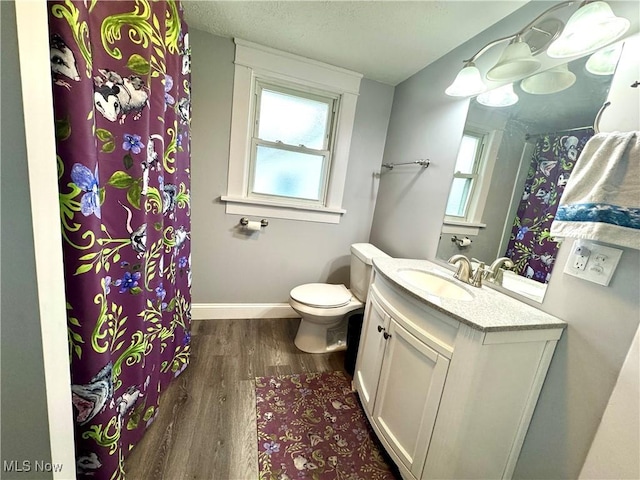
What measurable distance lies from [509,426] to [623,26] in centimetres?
146

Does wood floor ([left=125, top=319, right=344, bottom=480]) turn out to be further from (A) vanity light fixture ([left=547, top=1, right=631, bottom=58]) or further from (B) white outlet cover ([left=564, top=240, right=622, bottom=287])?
(A) vanity light fixture ([left=547, top=1, right=631, bottom=58])

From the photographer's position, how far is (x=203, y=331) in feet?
6.43

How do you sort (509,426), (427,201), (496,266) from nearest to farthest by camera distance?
(509,426)
(496,266)
(427,201)

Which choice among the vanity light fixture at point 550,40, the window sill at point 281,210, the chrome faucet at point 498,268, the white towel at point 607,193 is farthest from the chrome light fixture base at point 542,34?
the window sill at point 281,210

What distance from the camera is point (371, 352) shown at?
1.33m

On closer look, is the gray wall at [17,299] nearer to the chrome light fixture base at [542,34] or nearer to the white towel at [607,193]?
the white towel at [607,193]

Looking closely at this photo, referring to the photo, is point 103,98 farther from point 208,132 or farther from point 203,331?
point 203,331

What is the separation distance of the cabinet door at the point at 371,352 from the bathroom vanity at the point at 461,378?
7 cm

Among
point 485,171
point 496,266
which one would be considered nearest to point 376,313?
point 496,266

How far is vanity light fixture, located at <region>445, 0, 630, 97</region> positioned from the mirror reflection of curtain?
0.30m

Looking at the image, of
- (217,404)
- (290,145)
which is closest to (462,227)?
(290,145)

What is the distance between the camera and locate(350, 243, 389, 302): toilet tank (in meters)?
1.81

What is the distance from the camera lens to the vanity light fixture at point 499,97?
1.22 meters

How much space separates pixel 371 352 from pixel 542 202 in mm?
1069
